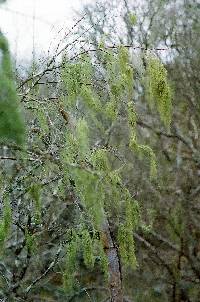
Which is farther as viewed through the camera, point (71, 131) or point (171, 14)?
point (171, 14)

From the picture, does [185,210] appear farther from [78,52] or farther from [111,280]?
[78,52]

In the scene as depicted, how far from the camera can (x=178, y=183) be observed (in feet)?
31.5

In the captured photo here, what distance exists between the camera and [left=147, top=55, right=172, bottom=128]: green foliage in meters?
3.67

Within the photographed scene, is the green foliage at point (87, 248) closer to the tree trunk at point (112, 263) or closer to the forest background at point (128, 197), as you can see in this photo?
the forest background at point (128, 197)

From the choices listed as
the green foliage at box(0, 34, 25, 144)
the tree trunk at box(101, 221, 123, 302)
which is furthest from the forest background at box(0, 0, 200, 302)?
the green foliage at box(0, 34, 25, 144)

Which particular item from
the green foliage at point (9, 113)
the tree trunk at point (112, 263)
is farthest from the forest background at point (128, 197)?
the green foliage at point (9, 113)

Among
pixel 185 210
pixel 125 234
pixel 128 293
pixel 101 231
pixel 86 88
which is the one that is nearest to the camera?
pixel 86 88

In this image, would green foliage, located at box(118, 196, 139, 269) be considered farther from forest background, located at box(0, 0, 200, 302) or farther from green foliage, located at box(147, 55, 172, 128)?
green foliage, located at box(147, 55, 172, 128)

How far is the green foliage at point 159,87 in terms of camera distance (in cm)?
367

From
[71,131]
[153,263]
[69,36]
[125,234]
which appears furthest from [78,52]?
[153,263]

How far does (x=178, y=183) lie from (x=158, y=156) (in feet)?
2.97

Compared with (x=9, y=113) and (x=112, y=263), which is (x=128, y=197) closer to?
(x=112, y=263)

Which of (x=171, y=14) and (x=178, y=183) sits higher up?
(x=171, y=14)

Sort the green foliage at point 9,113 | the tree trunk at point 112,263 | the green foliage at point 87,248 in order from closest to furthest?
1. the green foliage at point 9,113
2. the green foliage at point 87,248
3. the tree trunk at point 112,263
